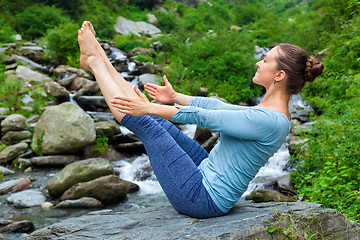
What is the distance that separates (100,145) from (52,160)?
120 centimetres

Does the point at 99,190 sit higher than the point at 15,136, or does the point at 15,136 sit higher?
the point at 99,190

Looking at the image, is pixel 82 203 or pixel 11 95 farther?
pixel 11 95

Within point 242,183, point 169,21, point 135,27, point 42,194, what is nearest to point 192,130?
point 42,194

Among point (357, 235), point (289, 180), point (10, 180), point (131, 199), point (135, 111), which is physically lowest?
point (10, 180)

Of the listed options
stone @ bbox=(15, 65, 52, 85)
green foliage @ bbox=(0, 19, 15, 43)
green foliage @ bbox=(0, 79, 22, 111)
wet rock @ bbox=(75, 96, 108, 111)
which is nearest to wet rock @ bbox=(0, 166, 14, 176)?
green foliage @ bbox=(0, 79, 22, 111)

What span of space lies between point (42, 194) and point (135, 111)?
4427 mm

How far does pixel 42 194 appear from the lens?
5.40 metres

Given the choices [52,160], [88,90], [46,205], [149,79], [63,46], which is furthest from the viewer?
[63,46]

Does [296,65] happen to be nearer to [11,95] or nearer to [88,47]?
[88,47]

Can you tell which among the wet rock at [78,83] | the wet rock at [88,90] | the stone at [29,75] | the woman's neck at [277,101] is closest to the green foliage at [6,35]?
the stone at [29,75]

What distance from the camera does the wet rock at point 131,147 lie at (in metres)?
7.53

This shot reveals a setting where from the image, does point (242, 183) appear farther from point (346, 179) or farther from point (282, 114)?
point (346, 179)

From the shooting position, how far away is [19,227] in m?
4.12

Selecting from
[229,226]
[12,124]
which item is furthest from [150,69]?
[229,226]
